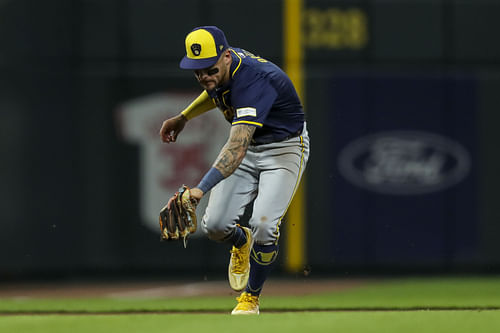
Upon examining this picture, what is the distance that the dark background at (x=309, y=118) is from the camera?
1100 cm

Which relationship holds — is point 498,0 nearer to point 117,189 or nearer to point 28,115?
point 117,189

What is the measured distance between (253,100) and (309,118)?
5.11 meters

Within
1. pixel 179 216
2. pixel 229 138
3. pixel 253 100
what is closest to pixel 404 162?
pixel 253 100

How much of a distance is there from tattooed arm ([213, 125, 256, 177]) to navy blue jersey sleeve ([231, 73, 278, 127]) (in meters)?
0.06

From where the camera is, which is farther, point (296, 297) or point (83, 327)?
point (296, 297)

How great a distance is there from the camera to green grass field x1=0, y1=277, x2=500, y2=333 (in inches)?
220

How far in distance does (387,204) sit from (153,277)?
2973 mm

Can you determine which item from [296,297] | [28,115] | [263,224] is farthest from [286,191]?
[28,115]

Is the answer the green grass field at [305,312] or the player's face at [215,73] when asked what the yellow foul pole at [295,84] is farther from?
the player's face at [215,73]

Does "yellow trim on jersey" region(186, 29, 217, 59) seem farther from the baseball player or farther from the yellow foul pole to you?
the yellow foul pole

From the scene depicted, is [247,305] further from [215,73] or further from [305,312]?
[215,73]

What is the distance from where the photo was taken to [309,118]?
11.2 metres

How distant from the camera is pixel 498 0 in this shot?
445 inches

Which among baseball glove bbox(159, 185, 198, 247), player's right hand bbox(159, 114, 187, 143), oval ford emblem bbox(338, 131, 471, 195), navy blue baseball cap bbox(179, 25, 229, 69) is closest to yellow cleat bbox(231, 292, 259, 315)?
baseball glove bbox(159, 185, 198, 247)
